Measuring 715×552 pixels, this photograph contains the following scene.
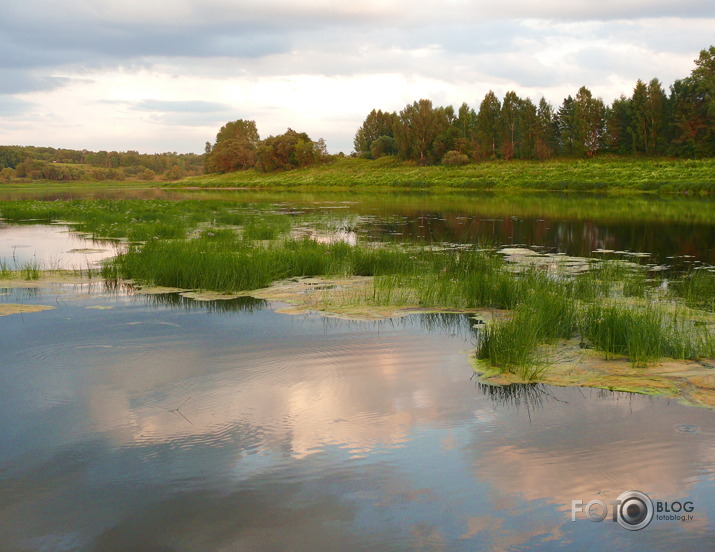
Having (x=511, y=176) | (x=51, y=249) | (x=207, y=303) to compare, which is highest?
(x=511, y=176)

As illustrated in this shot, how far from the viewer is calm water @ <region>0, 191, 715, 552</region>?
414cm

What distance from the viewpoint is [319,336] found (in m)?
8.72

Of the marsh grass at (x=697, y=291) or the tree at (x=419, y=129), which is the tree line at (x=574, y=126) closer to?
the tree at (x=419, y=129)

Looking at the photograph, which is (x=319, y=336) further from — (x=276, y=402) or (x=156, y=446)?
(x=156, y=446)

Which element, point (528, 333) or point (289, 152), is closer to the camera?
point (528, 333)

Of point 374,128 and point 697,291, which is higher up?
point 374,128

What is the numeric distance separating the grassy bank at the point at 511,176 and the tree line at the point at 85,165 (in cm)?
5357

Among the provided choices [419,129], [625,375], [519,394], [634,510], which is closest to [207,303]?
[519,394]

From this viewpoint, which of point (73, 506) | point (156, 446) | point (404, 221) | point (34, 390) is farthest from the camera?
point (404, 221)

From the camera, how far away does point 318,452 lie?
5234 mm

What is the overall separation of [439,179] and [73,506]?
60.6 m

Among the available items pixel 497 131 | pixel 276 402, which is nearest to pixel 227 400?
pixel 276 402

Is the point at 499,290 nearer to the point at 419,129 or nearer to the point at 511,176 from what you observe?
the point at 511,176

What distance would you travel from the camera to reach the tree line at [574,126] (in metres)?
59.8
